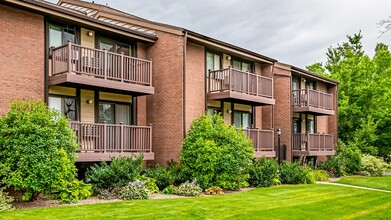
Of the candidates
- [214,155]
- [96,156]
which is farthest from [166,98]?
[96,156]

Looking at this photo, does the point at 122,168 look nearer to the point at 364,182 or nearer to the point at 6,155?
the point at 6,155

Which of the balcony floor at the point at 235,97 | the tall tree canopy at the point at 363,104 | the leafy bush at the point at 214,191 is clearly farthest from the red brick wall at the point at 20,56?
the tall tree canopy at the point at 363,104

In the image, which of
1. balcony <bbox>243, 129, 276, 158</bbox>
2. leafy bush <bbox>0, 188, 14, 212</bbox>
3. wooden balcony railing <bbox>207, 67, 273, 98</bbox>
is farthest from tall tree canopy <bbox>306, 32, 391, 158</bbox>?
leafy bush <bbox>0, 188, 14, 212</bbox>

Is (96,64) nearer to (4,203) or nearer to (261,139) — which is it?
(4,203)

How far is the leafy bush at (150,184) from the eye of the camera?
16241 mm

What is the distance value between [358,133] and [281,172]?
586 inches

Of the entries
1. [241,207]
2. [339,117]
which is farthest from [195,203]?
[339,117]

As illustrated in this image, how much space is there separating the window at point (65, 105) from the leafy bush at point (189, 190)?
16.9 ft

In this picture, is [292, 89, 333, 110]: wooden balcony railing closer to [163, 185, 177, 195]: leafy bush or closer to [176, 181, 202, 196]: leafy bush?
[176, 181, 202, 196]: leafy bush

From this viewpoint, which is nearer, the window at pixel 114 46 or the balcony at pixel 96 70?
the balcony at pixel 96 70

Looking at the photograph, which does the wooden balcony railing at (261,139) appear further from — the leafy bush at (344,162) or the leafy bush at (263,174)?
the leafy bush at (344,162)

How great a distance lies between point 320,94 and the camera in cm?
2931

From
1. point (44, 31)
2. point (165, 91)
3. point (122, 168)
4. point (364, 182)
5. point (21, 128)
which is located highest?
point (44, 31)

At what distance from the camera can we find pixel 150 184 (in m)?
16.4
